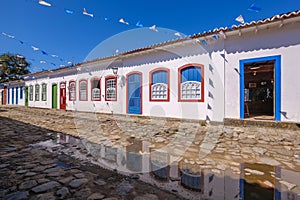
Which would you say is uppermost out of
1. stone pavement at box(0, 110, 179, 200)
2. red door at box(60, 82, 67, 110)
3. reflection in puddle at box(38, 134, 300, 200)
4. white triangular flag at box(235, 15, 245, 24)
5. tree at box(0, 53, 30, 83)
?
tree at box(0, 53, 30, 83)

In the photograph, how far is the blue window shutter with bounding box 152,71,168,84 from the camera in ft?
27.6

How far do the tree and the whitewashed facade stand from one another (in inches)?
988

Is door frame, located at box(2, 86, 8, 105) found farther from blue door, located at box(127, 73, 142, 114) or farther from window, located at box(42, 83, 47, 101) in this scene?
blue door, located at box(127, 73, 142, 114)

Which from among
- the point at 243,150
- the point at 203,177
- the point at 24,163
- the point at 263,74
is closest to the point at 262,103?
the point at 263,74

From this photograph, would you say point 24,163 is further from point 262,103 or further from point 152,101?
point 262,103

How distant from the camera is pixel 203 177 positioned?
2.78 m

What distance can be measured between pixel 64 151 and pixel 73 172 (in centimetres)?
144

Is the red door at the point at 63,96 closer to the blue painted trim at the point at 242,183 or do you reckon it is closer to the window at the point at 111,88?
the window at the point at 111,88

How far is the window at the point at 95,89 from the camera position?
12.2 m

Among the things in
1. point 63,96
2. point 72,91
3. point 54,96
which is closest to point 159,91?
point 72,91

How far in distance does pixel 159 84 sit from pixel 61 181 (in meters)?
6.68

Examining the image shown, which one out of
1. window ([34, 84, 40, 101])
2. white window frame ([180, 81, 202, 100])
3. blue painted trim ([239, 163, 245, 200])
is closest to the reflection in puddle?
blue painted trim ([239, 163, 245, 200])

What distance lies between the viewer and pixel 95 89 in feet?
40.5

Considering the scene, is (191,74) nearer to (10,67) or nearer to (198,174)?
(198,174)
